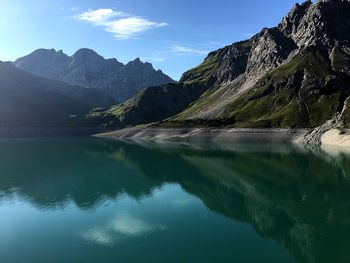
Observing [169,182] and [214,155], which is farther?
[214,155]

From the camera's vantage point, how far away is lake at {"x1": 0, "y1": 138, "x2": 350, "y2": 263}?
5184cm

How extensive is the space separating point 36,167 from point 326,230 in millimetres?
102625

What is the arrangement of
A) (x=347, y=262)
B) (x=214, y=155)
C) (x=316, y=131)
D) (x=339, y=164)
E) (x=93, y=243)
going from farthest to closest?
(x=316, y=131), (x=214, y=155), (x=339, y=164), (x=93, y=243), (x=347, y=262)

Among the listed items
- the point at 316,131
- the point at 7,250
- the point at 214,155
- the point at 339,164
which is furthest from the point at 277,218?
the point at 316,131

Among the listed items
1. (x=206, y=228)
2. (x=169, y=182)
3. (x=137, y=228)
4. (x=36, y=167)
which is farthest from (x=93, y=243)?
(x=36, y=167)

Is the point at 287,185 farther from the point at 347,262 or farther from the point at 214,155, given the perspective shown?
the point at 214,155

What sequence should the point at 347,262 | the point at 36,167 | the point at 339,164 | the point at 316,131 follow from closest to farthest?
the point at 347,262
the point at 339,164
the point at 36,167
the point at 316,131

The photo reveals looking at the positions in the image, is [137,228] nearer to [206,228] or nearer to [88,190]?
[206,228]

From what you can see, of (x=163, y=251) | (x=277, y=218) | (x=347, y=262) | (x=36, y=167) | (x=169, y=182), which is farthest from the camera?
(x=36, y=167)

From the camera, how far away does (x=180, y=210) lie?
7556 cm

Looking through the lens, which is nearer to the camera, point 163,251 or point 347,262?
point 347,262

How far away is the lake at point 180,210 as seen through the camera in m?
51.8

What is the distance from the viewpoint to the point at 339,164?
394ft

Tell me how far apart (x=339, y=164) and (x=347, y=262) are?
7947 cm
